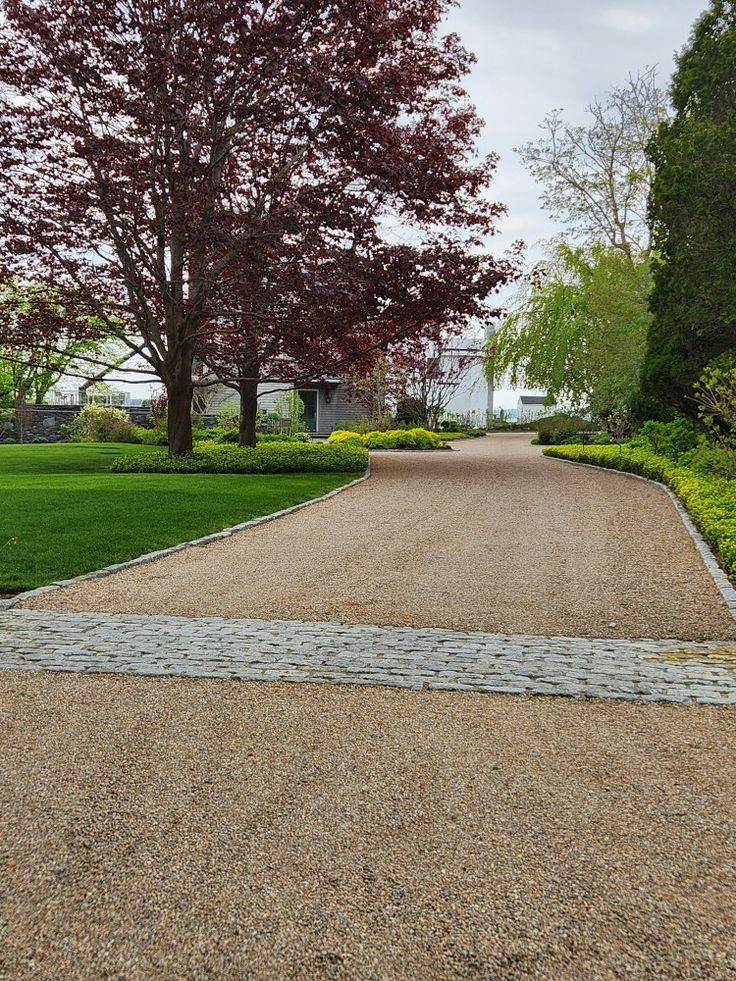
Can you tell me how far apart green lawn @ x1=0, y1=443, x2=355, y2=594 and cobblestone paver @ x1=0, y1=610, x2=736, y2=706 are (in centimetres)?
168

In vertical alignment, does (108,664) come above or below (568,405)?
below

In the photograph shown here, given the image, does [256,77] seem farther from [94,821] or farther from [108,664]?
[94,821]

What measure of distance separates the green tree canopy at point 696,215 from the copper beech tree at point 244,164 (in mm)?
3448

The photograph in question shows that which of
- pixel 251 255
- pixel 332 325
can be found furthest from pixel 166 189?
pixel 332 325

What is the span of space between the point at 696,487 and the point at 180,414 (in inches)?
454

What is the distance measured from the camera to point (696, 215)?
42.3 ft

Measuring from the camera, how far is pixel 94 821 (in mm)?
2742

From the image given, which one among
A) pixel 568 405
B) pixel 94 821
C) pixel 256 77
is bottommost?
pixel 94 821

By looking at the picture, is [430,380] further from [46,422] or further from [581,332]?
[46,422]

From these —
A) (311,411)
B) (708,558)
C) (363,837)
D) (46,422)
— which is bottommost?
(363,837)

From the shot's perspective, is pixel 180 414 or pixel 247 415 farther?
pixel 247 415

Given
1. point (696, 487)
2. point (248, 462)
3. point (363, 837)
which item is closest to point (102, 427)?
point (248, 462)

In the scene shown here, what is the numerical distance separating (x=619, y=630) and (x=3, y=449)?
2206 centimetres

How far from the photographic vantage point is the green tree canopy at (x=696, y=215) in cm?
1240
